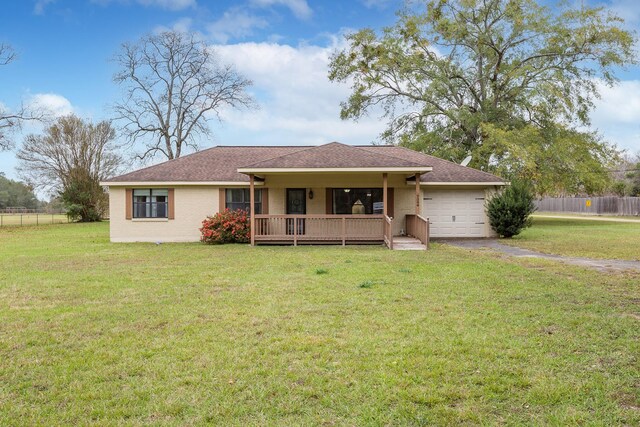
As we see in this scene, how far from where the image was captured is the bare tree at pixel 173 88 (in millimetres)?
36312

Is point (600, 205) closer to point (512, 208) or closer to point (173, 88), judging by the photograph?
point (512, 208)

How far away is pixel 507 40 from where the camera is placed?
89.9ft

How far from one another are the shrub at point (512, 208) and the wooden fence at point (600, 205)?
25711 mm

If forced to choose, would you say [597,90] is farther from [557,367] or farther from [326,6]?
[557,367]

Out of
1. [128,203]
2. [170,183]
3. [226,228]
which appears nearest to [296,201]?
[226,228]

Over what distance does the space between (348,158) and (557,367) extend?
11.3 meters

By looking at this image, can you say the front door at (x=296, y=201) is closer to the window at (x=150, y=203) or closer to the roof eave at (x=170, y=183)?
the roof eave at (x=170, y=183)

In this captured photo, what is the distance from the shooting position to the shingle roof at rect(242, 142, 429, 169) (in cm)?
1409

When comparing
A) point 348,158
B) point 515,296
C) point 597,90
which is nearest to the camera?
point 515,296

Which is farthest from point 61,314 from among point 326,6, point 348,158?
point 326,6

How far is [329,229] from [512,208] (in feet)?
23.5

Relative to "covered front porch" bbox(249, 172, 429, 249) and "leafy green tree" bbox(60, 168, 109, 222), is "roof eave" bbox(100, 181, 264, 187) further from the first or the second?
"leafy green tree" bbox(60, 168, 109, 222)

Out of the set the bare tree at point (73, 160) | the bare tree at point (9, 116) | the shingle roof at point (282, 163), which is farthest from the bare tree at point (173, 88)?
the shingle roof at point (282, 163)

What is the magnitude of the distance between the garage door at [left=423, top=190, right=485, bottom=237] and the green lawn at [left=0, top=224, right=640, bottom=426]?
957 cm
